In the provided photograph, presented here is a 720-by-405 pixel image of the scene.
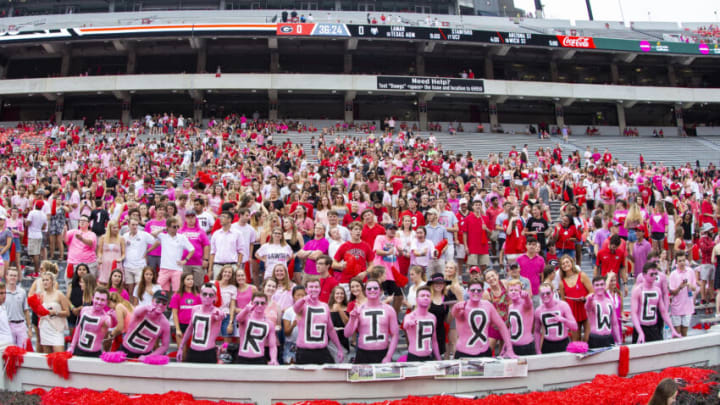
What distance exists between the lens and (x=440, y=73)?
3769 centimetres

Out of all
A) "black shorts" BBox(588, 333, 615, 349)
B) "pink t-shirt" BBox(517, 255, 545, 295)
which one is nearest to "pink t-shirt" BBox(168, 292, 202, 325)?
"pink t-shirt" BBox(517, 255, 545, 295)

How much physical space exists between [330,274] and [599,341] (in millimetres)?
3870

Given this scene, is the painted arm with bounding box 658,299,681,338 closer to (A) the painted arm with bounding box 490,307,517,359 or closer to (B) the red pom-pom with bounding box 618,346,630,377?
(B) the red pom-pom with bounding box 618,346,630,377

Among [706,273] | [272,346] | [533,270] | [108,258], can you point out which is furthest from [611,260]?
[108,258]

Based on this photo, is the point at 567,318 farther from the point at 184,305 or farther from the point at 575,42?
the point at 575,42

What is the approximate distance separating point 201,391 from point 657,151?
108ft

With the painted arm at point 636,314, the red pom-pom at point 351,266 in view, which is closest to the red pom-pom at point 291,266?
the red pom-pom at point 351,266

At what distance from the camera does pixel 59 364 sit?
6.15 meters

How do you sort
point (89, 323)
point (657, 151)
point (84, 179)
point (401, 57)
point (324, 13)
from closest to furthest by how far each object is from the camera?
point (89, 323) < point (84, 179) < point (657, 151) < point (401, 57) < point (324, 13)

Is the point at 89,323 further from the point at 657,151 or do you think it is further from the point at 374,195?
the point at 657,151

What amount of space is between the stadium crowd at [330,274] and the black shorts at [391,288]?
0.03 metres

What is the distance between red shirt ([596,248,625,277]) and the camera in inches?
381

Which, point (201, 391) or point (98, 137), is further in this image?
point (98, 137)

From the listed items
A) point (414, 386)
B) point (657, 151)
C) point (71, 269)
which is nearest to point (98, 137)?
point (71, 269)
